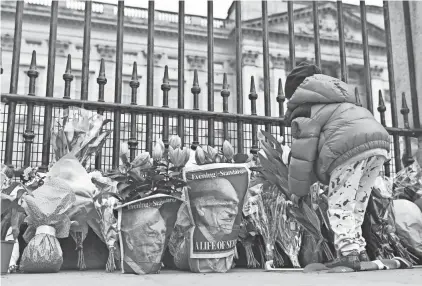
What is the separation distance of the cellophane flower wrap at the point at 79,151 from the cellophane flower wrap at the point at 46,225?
0.41 feet

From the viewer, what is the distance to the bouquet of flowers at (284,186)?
9.35 ft

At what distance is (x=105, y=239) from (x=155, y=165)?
0.52 metres

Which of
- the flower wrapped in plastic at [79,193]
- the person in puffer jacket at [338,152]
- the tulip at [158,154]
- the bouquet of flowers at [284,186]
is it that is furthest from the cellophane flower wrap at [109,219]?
the person in puffer jacket at [338,152]

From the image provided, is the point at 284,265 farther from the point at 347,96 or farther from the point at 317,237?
the point at 347,96

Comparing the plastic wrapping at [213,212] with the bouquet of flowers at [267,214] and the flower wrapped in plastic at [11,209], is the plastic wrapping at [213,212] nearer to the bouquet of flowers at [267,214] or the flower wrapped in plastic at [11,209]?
the bouquet of flowers at [267,214]

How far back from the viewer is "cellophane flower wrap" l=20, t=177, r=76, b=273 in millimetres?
2396

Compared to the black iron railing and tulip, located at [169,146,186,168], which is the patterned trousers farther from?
the black iron railing

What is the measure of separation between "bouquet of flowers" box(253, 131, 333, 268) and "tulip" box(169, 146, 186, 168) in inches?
21.0

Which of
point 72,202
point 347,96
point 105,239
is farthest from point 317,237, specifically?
Answer: point 72,202

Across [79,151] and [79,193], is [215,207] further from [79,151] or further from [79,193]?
[79,151]

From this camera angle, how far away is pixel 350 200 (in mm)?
2662

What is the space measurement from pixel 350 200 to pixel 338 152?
286 millimetres

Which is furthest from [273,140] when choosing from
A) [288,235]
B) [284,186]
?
[288,235]

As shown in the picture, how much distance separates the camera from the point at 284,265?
305 centimetres
